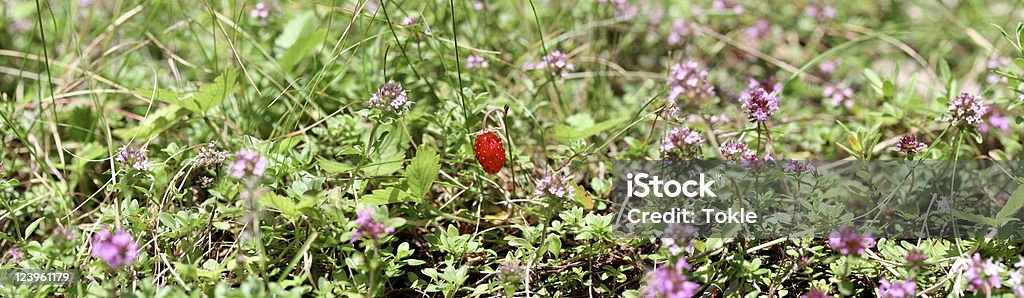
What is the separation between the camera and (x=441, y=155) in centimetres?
246

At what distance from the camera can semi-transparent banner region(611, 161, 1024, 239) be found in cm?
206

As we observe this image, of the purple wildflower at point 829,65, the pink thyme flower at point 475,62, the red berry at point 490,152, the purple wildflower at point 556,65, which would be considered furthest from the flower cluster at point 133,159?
the purple wildflower at point 829,65

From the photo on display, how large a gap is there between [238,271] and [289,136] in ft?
1.82

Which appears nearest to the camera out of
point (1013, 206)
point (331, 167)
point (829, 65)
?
point (1013, 206)

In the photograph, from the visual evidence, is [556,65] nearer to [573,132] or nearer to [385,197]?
[573,132]

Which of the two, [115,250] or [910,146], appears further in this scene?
[910,146]

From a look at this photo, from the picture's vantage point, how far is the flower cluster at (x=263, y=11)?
291 centimetres

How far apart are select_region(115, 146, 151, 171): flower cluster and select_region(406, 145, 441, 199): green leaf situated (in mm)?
695

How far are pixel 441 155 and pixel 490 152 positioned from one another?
0.34 m

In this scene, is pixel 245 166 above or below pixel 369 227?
above

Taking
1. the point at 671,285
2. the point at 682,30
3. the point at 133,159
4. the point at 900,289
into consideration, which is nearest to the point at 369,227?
the point at 671,285

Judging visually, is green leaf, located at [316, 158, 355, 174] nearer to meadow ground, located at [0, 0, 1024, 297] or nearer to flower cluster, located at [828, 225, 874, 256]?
meadow ground, located at [0, 0, 1024, 297]

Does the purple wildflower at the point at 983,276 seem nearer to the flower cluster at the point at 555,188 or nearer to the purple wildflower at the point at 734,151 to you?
the purple wildflower at the point at 734,151

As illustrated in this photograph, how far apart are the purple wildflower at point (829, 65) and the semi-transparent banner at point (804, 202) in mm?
1119
